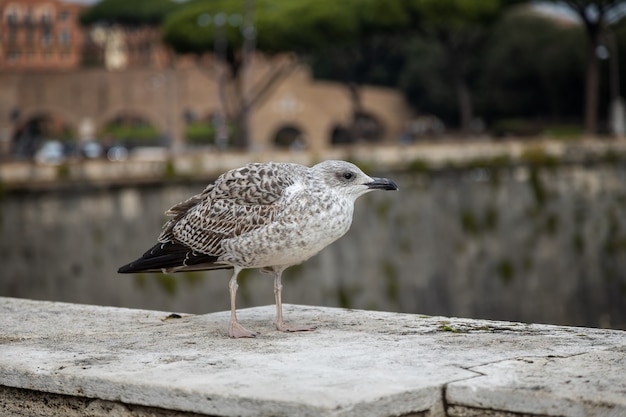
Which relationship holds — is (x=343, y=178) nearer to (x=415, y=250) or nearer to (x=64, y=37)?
(x=415, y=250)

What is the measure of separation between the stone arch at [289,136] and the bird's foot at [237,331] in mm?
61482

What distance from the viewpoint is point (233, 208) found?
19.3 ft

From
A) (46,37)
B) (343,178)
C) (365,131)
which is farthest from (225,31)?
(343,178)

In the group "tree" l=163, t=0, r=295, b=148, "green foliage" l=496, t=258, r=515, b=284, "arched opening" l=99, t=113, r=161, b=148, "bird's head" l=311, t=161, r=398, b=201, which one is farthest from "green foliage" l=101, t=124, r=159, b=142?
"bird's head" l=311, t=161, r=398, b=201

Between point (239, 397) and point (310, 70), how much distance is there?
73397mm

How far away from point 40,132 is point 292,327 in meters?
71.4

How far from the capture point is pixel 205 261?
5988mm

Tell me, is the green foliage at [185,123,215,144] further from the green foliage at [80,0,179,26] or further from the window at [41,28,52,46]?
the window at [41,28,52,46]

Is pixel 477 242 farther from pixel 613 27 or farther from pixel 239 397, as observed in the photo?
pixel 239 397

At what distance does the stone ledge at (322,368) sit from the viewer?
13.3 ft

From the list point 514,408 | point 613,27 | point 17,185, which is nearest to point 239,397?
point 514,408

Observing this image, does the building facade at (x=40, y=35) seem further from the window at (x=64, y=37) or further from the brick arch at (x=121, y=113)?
the brick arch at (x=121, y=113)

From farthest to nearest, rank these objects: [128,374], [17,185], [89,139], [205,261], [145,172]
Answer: [89,139] → [145,172] → [17,185] → [205,261] → [128,374]

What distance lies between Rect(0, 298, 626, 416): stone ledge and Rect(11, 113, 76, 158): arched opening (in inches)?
2036
